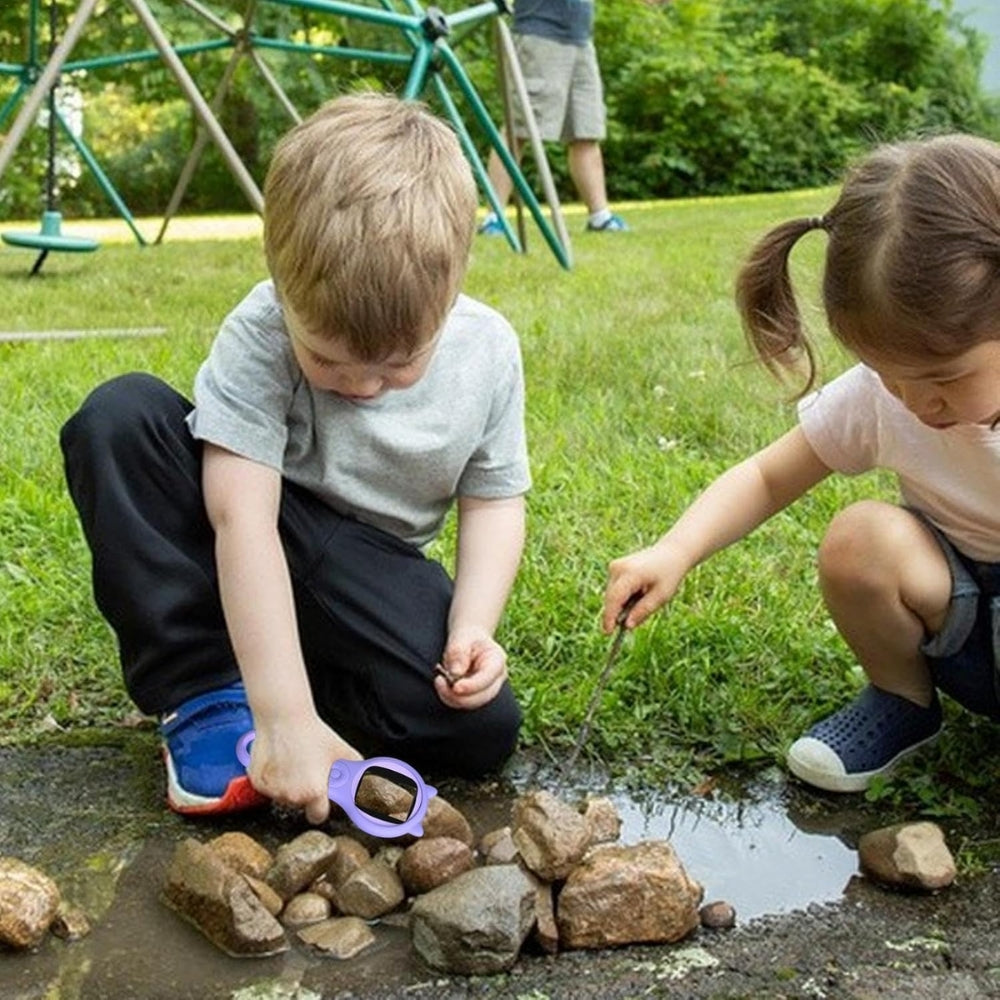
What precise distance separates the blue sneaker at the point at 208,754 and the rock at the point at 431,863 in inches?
9.1

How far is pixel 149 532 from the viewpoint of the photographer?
1884mm

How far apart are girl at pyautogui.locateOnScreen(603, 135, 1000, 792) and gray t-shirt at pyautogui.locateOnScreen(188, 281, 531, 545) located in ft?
0.78

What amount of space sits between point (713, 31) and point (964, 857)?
44.2ft

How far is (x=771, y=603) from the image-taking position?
236 centimetres

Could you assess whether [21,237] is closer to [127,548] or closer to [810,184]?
[127,548]

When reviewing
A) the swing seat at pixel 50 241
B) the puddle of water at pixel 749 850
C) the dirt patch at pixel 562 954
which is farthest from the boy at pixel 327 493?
the swing seat at pixel 50 241

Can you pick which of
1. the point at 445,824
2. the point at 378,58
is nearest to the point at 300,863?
the point at 445,824

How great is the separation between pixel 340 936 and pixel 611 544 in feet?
3.72

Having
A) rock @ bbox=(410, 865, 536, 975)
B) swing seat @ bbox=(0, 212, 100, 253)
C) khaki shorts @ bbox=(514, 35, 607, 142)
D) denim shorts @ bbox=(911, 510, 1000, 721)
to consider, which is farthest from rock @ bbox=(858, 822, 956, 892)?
khaki shorts @ bbox=(514, 35, 607, 142)

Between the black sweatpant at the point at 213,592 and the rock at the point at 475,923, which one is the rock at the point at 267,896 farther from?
the black sweatpant at the point at 213,592

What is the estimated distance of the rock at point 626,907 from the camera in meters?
1.54

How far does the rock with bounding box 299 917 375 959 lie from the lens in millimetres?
1540

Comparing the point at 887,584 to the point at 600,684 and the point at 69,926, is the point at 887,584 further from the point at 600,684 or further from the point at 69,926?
the point at 69,926

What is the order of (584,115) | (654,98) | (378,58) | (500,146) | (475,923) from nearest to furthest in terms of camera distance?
(475,923)
(500,146)
(378,58)
(584,115)
(654,98)
